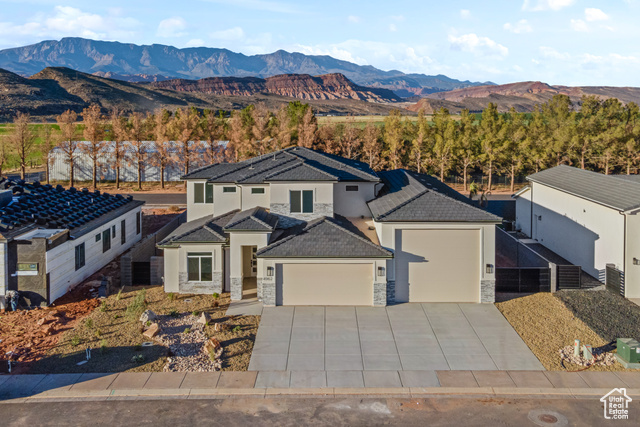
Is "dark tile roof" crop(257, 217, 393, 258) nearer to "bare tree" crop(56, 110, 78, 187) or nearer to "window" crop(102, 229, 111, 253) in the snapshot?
"window" crop(102, 229, 111, 253)

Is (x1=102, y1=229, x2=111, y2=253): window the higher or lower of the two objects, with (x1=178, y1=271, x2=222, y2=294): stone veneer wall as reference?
higher

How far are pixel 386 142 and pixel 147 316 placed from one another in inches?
1841

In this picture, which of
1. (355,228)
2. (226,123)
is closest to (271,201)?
(355,228)

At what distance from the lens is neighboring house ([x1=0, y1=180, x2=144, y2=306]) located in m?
21.4

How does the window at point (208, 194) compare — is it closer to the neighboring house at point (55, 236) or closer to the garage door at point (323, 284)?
the neighboring house at point (55, 236)

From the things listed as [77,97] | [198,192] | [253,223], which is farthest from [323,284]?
[77,97]

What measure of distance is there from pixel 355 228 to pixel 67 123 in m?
46.4

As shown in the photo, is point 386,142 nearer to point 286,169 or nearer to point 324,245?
point 286,169

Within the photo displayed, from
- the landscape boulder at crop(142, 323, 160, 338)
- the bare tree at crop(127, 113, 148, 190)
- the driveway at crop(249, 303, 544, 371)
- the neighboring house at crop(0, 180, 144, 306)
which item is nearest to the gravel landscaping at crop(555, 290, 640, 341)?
the driveway at crop(249, 303, 544, 371)

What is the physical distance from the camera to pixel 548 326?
19594 millimetres

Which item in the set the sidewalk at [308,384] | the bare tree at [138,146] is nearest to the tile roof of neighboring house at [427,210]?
the sidewalk at [308,384]

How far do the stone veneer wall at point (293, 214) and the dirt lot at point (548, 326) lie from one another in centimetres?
833

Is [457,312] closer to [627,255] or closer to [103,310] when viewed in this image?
[627,255]

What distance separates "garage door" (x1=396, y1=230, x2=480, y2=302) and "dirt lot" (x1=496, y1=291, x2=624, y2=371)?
5.52 ft
